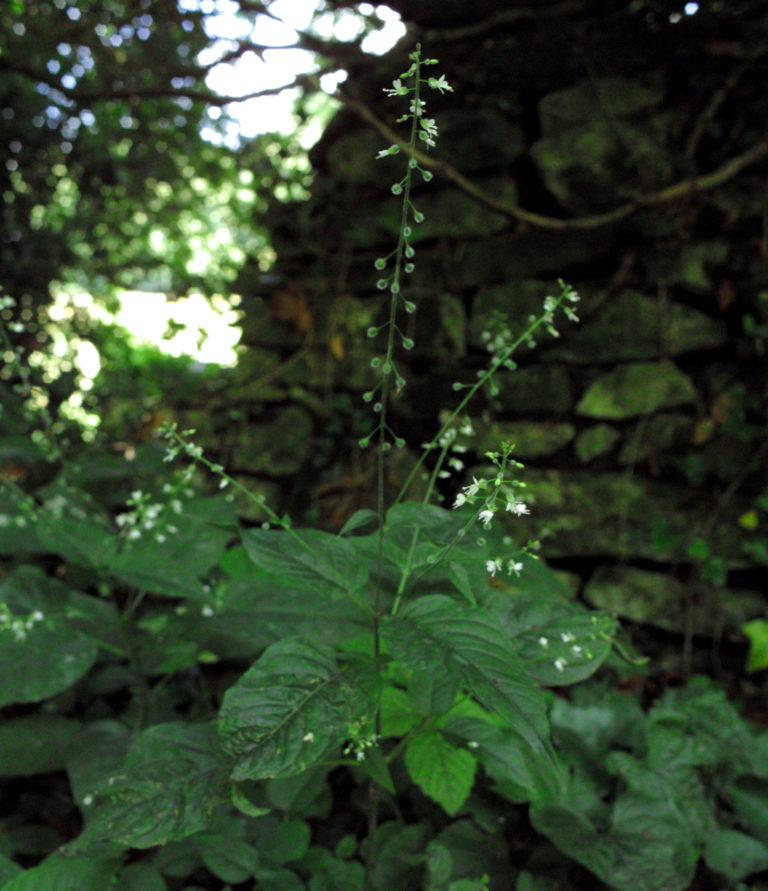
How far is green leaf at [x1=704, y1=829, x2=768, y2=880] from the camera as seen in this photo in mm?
1226

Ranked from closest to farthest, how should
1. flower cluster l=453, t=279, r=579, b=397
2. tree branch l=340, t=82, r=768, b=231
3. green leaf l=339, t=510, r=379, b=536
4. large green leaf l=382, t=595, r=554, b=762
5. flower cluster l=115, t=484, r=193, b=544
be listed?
large green leaf l=382, t=595, r=554, b=762 < green leaf l=339, t=510, r=379, b=536 < flower cluster l=453, t=279, r=579, b=397 < flower cluster l=115, t=484, r=193, b=544 < tree branch l=340, t=82, r=768, b=231

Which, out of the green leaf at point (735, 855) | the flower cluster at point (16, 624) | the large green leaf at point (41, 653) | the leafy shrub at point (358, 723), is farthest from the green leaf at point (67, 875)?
the green leaf at point (735, 855)

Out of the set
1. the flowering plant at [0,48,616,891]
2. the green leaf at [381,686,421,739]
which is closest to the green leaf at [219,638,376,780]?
the flowering plant at [0,48,616,891]

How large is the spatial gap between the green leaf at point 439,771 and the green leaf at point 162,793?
33 cm

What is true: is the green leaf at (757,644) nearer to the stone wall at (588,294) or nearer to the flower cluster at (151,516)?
the stone wall at (588,294)

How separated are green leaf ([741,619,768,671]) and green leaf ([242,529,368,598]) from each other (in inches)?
58.7

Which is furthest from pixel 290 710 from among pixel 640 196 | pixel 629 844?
pixel 640 196

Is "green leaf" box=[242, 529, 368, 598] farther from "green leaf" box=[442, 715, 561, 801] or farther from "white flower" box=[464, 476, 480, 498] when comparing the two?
"green leaf" box=[442, 715, 561, 801]

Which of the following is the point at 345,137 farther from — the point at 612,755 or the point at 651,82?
the point at 612,755

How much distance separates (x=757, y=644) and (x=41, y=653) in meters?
1.89

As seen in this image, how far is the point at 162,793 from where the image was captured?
86 cm

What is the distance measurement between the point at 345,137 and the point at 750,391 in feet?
6.14

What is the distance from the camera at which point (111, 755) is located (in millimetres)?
1267

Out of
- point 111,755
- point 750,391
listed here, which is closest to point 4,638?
point 111,755
